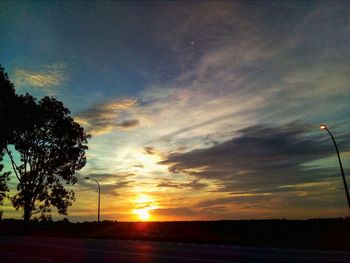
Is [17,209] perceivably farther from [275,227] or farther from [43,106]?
[275,227]

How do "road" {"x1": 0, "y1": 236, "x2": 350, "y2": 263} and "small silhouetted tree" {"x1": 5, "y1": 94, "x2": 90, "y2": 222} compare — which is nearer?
"road" {"x1": 0, "y1": 236, "x2": 350, "y2": 263}

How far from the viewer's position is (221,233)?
47.4 meters

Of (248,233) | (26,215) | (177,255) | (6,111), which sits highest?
(6,111)

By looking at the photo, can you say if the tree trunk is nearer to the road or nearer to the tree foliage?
the tree foliage

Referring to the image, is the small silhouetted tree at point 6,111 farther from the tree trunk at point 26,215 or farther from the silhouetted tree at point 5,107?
the tree trunk at point 26,215

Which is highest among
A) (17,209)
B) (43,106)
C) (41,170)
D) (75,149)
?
(43,106)

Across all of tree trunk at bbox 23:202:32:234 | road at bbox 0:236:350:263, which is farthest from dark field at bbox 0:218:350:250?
road at bbox 0:236:350:263

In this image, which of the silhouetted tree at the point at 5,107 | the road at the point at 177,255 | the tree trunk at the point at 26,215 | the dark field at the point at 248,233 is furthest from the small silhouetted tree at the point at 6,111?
the road at the point at 177,255

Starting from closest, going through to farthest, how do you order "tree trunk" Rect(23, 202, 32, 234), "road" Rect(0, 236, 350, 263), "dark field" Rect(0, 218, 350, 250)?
"road" Rect(0, 236, 350, 263) < "dark field" Rect(0, 218, 350, 250) < "tree trunk" Rect(23, 202, 32, 234)

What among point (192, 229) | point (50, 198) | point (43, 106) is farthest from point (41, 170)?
point (192, 229)

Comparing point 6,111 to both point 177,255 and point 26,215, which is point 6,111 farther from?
point 177,255

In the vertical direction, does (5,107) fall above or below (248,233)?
above

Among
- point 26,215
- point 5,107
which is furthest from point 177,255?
point 26,215

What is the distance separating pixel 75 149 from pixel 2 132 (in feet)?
40.2
